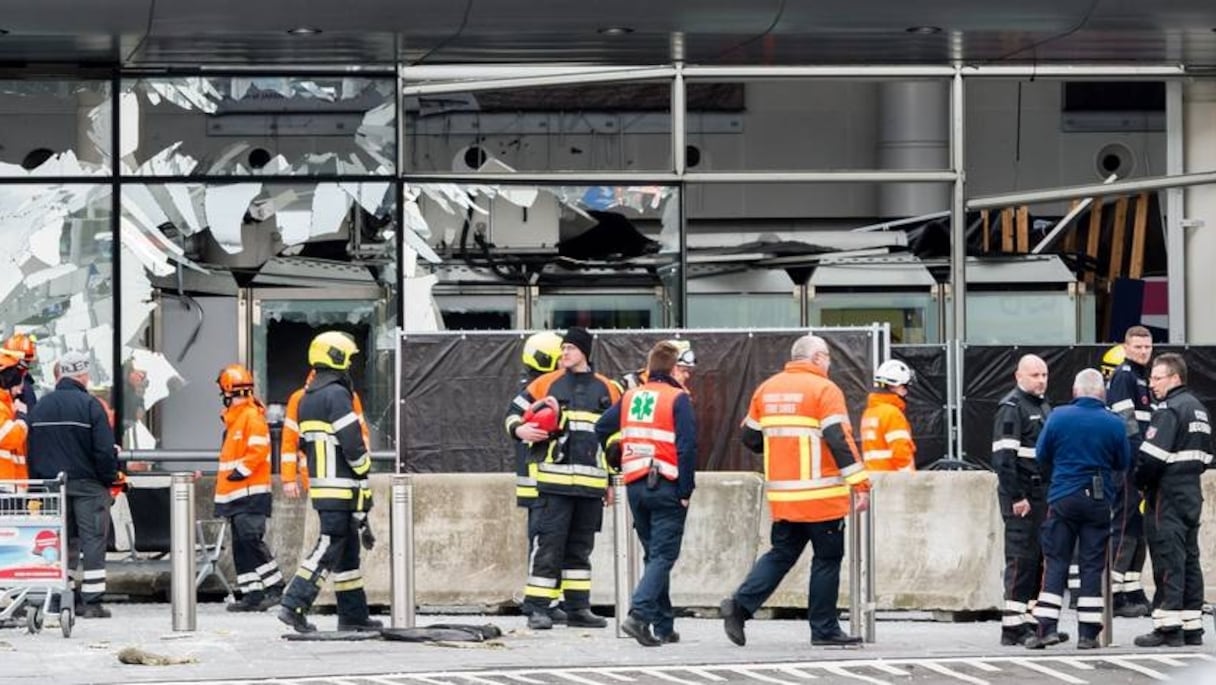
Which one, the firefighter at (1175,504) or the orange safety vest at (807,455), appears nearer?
the orange safety vest at (807,455)

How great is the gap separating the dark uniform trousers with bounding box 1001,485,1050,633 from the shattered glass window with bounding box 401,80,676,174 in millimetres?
7866

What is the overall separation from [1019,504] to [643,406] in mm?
2310

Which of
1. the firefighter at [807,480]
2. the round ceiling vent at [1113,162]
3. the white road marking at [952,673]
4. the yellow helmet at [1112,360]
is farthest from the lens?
the round ceiling vent at [1113,162]

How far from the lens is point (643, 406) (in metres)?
15.5

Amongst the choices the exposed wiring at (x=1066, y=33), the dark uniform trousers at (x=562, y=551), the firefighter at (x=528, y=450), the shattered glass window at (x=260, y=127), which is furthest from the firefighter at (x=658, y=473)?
the shattered glass window at (x=260, y=127)

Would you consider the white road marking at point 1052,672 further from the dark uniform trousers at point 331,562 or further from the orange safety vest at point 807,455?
the dark uniform trousers at point 331,562

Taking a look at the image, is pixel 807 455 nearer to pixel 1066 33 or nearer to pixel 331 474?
pixel 331 474

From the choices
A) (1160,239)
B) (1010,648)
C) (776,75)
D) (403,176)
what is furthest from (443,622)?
(1160,239)

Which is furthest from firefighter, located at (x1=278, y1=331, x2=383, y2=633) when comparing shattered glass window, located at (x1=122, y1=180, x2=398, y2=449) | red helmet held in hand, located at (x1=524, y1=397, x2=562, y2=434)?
shattered glass window, located at (x1=122, y1=180, x2=398, y2=449)

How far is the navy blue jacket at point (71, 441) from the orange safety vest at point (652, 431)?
391 centimetres

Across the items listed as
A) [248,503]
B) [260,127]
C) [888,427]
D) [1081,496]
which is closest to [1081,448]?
[1081,496]

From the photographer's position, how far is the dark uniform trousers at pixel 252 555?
58.8 feet

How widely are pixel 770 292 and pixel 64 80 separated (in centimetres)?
657

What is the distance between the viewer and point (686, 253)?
23016 millimetres
